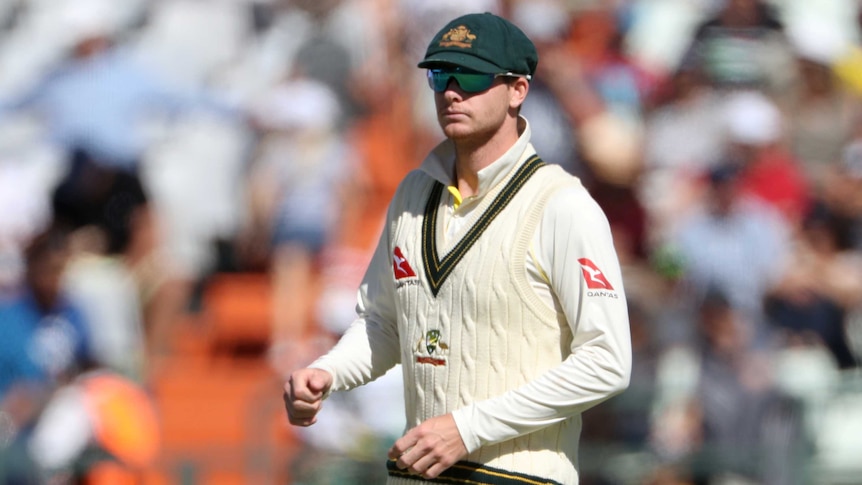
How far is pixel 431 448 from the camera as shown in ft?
10.4

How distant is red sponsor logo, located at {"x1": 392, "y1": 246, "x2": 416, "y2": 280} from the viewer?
11.4 feet

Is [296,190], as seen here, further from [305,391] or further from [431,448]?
[431,448]

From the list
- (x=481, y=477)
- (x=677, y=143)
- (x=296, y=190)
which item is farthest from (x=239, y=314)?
(x=481, y=477)

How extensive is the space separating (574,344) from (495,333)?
0.19 metres

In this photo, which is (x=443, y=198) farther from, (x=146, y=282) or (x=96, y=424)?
(x=146, y=282)

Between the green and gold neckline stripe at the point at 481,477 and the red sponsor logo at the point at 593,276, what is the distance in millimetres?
497

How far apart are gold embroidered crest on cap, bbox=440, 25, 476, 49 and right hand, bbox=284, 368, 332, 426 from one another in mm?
883

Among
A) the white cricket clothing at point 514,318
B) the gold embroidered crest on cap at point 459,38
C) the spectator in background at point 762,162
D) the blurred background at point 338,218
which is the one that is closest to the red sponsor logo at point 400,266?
the white cricket clothing at point 514,318

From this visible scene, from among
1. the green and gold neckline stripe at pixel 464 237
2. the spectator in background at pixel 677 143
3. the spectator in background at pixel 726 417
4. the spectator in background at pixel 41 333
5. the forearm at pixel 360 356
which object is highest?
the green and gold neckline stripe at pixel 464 237

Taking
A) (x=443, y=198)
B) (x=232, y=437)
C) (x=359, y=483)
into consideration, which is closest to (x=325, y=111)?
(x=232, y=437)

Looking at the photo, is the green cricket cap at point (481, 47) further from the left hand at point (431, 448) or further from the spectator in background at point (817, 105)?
the spectator in background at point (817, 105)

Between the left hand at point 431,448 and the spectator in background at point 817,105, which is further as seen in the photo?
the spectator in background at point 817,105

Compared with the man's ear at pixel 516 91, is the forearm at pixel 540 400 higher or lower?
lower

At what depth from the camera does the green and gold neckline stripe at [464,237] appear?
11.1 ft
